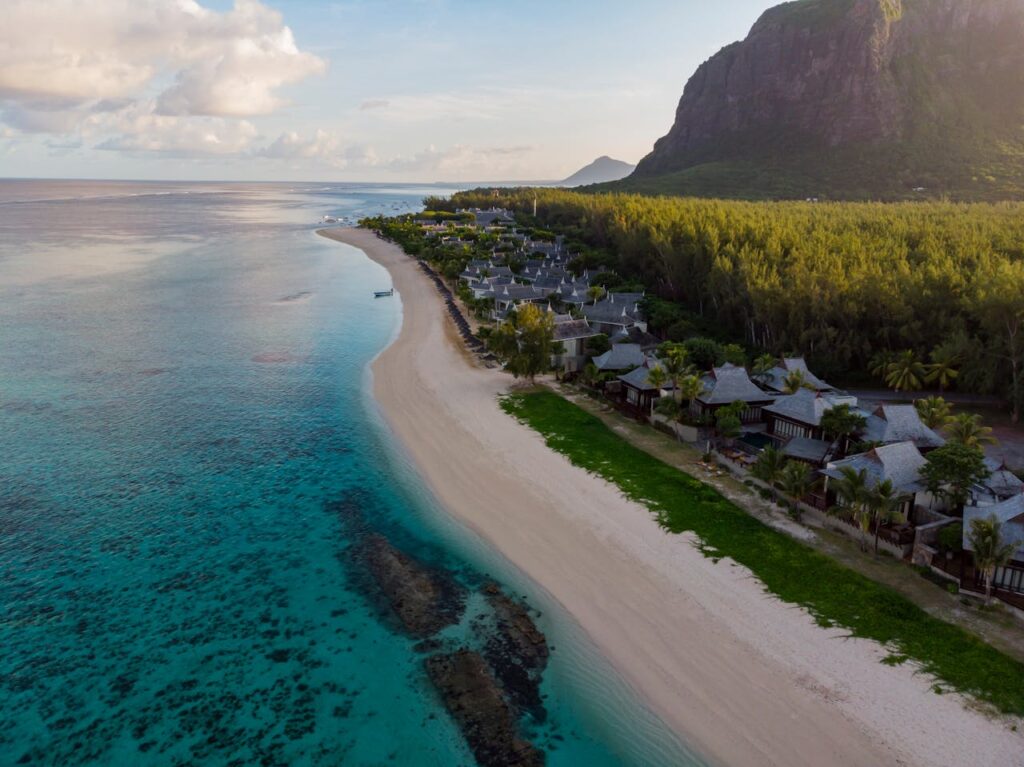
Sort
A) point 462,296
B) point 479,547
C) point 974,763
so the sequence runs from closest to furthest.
A: point 974,763 → point 479,547 → point 462,296

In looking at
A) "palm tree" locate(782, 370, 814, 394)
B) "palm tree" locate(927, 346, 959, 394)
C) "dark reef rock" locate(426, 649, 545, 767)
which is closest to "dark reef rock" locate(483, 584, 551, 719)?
"dark reef rock" locate(426, 649, 545, 767)

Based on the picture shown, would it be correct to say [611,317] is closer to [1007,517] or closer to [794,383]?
[794,383]

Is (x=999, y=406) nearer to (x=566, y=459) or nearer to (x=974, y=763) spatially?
(x=566, y=459)

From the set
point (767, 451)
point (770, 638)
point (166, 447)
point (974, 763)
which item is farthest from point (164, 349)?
point (974, 763)

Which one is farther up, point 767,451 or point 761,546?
point 767,451

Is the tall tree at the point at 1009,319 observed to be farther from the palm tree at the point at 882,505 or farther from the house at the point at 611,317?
the house at the point at 611,317

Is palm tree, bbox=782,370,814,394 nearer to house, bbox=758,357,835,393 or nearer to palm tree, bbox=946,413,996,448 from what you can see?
house, bbox=758,357,835,393
